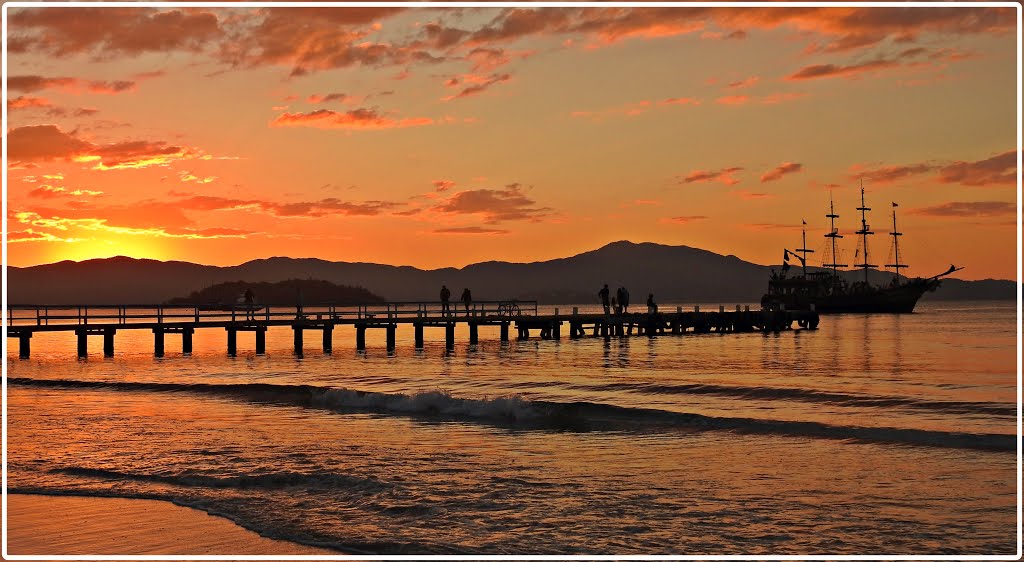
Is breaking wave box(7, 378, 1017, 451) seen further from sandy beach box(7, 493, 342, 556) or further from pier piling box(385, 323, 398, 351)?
pier piling box(385, 323, 398, 351)

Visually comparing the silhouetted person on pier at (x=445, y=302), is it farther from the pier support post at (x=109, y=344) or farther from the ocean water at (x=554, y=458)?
the ocean water at (x=554, y=458)

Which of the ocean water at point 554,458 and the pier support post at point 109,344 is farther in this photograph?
the pier support post at point 109,344

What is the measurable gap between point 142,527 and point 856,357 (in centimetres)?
4627

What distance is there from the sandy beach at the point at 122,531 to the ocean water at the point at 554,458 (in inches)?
15.9

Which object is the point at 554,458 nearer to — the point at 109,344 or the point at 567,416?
the point at 567,416

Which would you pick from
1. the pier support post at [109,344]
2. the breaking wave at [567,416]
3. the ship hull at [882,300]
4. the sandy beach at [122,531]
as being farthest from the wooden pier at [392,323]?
the ship hull at [882,300]

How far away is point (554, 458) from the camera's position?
18.1 m

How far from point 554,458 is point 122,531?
790 centimetres

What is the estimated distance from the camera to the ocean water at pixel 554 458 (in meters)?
12.3

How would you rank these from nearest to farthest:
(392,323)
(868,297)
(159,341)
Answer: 1. (159,341)
2. (392,323)
3. (868,297)

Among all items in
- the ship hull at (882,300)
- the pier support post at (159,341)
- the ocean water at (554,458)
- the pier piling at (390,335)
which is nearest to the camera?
the ocean water at (554,458)

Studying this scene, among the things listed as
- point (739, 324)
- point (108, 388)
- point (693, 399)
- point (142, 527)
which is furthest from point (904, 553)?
point (739, 324)

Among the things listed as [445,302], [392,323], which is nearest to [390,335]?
[392,323]

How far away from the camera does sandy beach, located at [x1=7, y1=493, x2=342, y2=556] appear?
11508 millimetres
